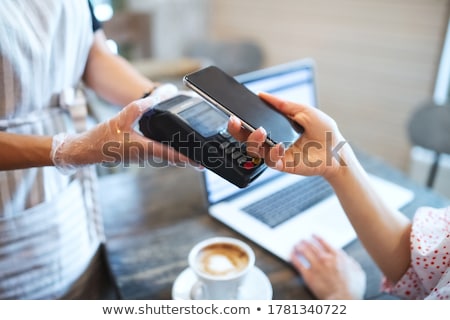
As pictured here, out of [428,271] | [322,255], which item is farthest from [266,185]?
[428,271]

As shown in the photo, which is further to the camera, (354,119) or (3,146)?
(354,119)

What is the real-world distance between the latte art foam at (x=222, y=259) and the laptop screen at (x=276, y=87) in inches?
7.0

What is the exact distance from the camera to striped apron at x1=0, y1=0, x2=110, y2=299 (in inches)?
24.0

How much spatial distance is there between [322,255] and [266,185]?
24cm

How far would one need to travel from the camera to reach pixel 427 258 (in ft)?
2.11

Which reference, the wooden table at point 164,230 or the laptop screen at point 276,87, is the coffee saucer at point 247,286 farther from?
the laptop screen at point 276,87

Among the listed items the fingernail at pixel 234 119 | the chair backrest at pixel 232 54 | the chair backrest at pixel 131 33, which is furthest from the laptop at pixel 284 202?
the chair backrest at pixel 131 33

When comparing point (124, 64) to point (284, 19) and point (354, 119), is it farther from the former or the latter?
point (284, 19)

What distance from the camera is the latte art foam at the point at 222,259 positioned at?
2.14 feet

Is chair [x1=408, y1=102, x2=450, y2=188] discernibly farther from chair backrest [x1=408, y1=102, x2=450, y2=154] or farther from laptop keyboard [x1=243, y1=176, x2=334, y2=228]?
laptop keyboard [x1=243, y1=176, x2=334, y2=228]

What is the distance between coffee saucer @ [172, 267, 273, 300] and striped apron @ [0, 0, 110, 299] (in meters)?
0.19

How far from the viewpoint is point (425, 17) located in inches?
63.6

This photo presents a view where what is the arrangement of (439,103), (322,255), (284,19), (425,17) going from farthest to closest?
(284,19)
(425,17)
(439,103)
(322,255)
